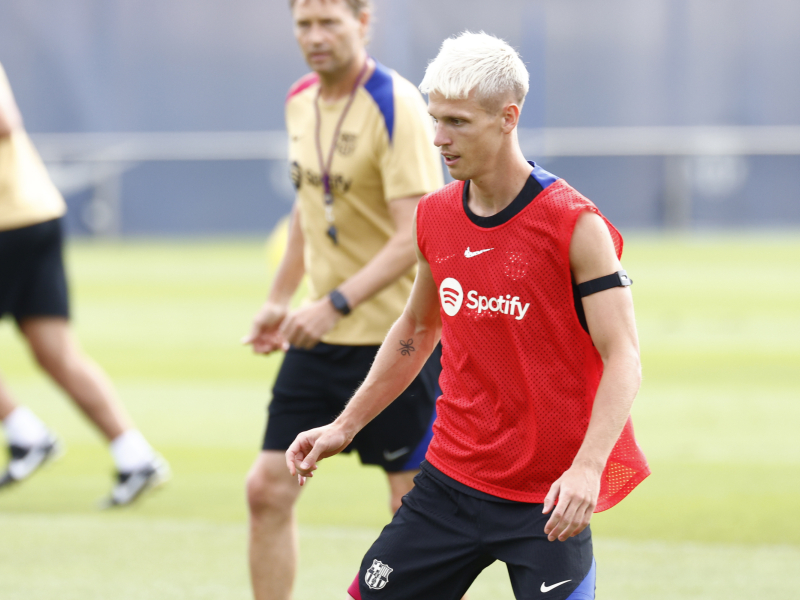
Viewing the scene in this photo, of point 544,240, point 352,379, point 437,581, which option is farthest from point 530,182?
point 352,379

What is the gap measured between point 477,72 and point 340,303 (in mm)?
1435

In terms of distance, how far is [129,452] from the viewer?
5.85 m

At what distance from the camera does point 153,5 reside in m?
26.0

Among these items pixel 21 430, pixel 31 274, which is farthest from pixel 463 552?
pixel 21 430

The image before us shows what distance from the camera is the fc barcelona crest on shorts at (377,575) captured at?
3.01m

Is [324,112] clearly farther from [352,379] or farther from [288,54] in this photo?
[288,54]

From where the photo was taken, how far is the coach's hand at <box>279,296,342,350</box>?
398 centimetres

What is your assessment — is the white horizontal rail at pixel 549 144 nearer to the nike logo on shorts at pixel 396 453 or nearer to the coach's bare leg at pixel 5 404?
the coach's bare leg at pixel 5 404

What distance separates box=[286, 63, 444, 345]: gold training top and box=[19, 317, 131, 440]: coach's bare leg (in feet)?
6.55

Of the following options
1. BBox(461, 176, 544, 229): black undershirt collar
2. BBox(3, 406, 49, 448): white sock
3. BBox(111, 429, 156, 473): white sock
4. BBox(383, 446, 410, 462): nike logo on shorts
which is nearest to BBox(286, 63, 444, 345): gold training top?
BBox(383, 446, 410, 462): nike logo on shorts

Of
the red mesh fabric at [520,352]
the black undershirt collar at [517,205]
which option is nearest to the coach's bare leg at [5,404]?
the red mesh fabric at [520,352]

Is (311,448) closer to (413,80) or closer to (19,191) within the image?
(19,191)

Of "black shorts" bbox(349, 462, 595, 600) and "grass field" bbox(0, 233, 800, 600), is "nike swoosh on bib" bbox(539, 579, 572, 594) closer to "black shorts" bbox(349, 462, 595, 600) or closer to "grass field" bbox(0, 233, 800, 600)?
"black shorts" bbox(349, 462, 595, 600)

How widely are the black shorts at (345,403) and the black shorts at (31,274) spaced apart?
7.38ft
